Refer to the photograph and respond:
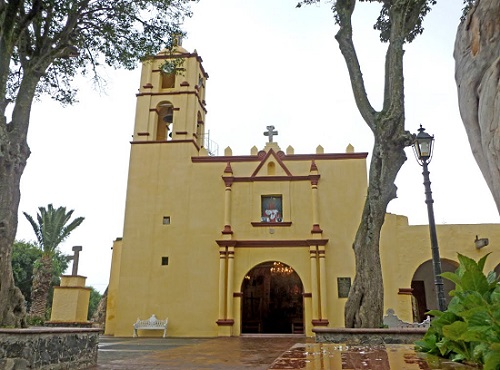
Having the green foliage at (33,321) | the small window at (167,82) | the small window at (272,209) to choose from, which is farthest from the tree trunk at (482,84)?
the small window at (167,82)

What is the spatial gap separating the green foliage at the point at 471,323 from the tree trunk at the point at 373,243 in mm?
4560

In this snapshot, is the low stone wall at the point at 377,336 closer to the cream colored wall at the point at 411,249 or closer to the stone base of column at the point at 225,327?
the stone base of column at the point at 225,327

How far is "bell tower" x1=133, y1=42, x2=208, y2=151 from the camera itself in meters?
17.2

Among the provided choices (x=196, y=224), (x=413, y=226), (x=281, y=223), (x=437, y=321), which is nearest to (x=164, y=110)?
(x=196, y=224)

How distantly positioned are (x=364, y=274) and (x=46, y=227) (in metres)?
17.6

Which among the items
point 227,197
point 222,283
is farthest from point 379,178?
point 227,197

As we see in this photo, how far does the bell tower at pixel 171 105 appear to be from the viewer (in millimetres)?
17234

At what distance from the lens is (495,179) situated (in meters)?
1.62

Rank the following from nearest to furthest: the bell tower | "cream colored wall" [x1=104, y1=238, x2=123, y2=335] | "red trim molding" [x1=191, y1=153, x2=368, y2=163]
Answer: "cream colored wall" [x1=104, y1=238, x2=123, y2=335] < "red trim molding" [x1=191, y1=153, x2=368, y2=163] < the bell tower

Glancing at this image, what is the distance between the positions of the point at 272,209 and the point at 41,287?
424 inches

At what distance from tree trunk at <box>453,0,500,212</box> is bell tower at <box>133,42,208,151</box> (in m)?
15.4

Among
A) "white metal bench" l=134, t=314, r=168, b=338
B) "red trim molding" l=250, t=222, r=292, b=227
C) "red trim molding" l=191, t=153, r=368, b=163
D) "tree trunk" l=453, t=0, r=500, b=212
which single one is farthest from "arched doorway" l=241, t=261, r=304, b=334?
"tree trunk" l=453, t=0, r=500, b=212

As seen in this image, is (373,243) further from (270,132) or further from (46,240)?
(46,240)

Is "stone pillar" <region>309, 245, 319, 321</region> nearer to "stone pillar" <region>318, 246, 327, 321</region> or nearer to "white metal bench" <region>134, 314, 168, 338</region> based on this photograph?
"stone pillar" <region>318, 246, 327, 321</region>
